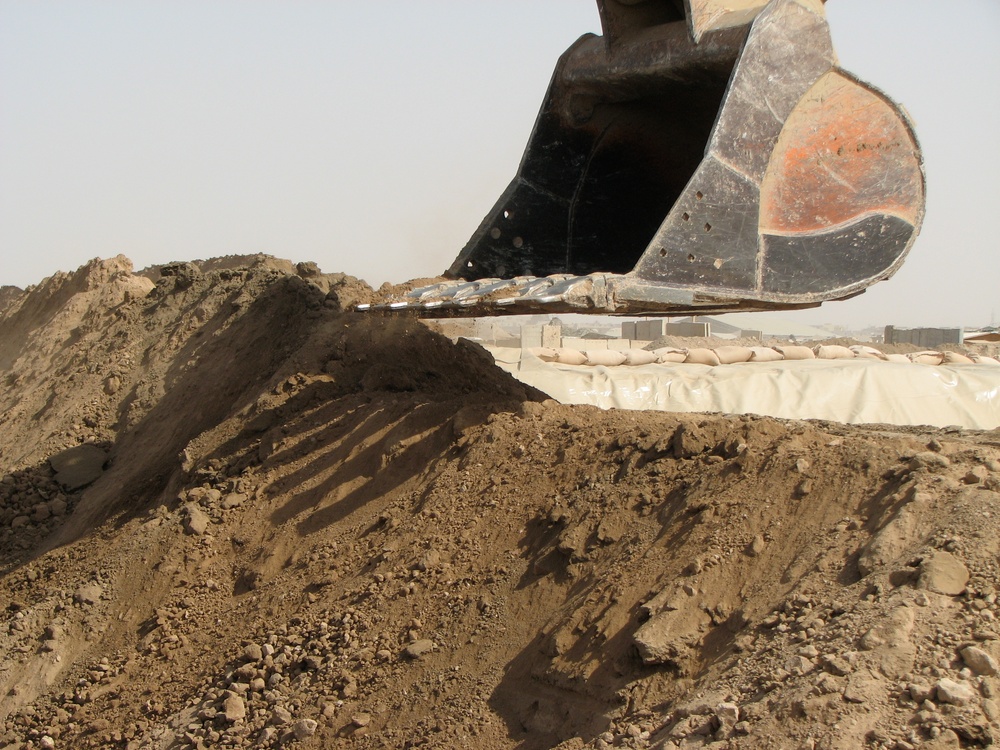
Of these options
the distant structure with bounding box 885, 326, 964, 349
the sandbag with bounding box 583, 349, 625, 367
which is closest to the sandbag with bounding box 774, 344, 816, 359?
the sandbag with bounding box 583, 349, 625, 367

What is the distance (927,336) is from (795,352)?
9.04 m

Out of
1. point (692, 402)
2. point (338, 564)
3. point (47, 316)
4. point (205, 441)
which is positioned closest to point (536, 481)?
point (338, 564)

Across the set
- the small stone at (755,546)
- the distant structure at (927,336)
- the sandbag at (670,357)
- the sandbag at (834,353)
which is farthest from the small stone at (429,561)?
the distant structure at (927,336)

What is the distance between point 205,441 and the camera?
6387 millimetres

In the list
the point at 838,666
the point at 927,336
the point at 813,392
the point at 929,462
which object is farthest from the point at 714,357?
the point at 927,336

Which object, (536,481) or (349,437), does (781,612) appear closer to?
(536,481)

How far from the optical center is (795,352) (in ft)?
36.4

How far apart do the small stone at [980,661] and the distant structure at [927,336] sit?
627 inches

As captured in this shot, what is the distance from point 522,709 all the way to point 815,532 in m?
1.28

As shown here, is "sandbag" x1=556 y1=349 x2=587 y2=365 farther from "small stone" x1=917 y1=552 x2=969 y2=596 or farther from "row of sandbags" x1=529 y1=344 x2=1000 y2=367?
"small stone" x1=917 y1=552 x2=969 y2=596

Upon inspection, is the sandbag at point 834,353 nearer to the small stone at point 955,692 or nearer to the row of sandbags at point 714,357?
the row of sandbags at point 714,357

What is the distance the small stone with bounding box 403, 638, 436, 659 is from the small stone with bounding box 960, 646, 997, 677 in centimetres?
209

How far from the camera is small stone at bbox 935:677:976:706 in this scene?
2.90 m

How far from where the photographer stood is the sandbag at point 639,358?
34.2ft
